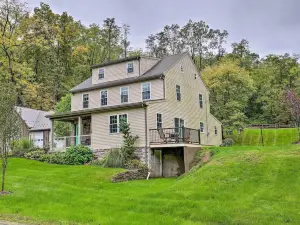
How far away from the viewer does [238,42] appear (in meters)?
56.2

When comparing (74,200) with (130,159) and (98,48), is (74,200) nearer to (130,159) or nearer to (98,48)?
(130,159)

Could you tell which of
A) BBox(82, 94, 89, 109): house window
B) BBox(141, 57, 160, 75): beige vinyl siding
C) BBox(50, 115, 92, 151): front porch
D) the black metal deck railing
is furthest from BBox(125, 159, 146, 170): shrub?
BBox(82, 94, 89, 109): house window

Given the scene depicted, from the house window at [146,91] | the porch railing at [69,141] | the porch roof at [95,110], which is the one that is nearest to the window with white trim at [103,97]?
the porch roof at [95,110]

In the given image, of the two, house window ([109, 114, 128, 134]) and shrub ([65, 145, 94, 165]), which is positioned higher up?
house window ([109, 114, 128, 134])

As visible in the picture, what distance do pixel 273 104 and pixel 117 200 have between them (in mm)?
40046

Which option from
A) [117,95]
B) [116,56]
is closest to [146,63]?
[117,95]

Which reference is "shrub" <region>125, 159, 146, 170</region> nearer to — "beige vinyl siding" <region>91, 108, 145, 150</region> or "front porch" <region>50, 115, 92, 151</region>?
"beige vinyl siding" <region>91, 108, 145, 150</region>

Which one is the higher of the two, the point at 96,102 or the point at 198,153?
the point at 96,102

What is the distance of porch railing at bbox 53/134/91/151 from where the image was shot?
82.2ft

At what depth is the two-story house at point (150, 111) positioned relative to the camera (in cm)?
2148

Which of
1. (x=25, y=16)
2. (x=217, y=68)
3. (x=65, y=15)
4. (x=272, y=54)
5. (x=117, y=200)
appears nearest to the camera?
(x=117, y=200)

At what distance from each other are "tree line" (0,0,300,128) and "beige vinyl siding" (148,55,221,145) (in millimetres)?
6930

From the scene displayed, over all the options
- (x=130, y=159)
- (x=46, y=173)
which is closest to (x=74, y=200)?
(x=46, y=173)

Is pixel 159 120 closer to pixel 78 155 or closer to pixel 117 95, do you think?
pixel 117 95
